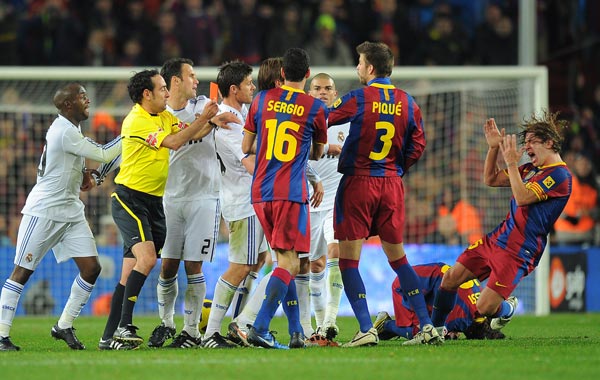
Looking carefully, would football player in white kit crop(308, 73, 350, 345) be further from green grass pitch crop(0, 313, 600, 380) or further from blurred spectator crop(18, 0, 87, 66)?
blurred spectator crop(18, 0, 87, 66)

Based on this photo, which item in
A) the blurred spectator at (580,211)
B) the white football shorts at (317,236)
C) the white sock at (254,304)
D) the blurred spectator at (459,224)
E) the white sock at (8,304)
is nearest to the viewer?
the white sock at (254,304)

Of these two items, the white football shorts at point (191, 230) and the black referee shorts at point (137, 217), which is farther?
the white football shorts at point (191, 230)

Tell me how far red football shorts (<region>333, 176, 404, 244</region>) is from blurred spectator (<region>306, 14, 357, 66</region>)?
10548mm

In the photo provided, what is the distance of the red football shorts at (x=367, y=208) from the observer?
330 inches

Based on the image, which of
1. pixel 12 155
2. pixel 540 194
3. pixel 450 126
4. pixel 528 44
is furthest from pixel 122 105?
pixel 540 194

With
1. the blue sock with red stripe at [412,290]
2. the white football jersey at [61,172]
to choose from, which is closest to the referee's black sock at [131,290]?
the white football jersey at [61,172]

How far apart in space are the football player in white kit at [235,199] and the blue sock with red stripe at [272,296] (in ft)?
2.03

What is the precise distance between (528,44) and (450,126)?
65.6 inches

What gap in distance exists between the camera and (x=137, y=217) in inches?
326

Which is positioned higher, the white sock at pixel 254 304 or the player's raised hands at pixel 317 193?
the player's raised hands at pixel 317 193

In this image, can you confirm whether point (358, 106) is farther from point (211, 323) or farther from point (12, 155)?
point (12, 155)

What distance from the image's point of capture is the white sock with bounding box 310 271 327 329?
9.77 meters

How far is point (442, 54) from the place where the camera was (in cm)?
1914

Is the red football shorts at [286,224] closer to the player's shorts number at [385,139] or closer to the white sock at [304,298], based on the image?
the player's shorts number at [385,139]
